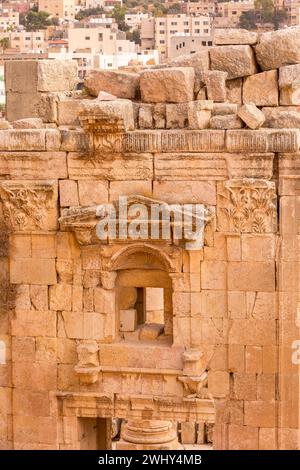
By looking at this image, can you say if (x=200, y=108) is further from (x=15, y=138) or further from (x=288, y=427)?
(x=288, y=427)

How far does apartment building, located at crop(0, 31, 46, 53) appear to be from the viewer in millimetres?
117100

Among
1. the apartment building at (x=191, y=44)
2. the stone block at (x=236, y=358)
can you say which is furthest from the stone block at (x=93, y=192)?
the apartment building at (x=191, y=44)

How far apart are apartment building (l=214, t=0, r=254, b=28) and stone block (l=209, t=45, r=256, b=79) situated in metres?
107

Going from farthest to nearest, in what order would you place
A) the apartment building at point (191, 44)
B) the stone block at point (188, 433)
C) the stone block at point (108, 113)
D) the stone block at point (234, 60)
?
1. the apartment building at point (191, 44)
2. the stone block at point (188, 433)
3. the stone block at point (234, 60)
4. the stone block at point (108, 113)

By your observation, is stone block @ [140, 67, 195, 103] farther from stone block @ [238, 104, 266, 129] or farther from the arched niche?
the arched niche

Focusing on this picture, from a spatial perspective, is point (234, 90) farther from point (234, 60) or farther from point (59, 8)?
point (59, 8)

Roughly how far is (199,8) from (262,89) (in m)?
126

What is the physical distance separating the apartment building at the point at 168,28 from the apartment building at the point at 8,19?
14923mm

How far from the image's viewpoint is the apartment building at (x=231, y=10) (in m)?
123

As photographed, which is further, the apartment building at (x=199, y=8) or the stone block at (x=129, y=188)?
the apartment building at (x=199, y=8)

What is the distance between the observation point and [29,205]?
51.2ft

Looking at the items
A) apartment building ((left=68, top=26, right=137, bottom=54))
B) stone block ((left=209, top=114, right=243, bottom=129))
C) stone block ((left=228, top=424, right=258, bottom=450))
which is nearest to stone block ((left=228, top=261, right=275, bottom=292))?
stone block ((left=209, top=114, right=243, bottom=129))

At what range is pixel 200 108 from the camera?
1521 cm

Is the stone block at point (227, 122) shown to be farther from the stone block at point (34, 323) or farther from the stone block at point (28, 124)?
the stone block at point (34, 323)
